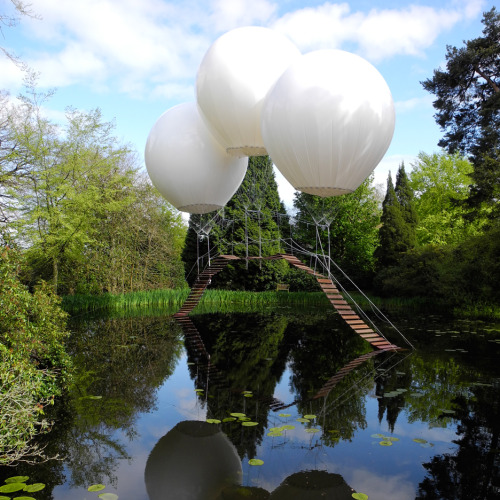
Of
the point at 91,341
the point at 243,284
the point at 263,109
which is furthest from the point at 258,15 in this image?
the point at 243,284

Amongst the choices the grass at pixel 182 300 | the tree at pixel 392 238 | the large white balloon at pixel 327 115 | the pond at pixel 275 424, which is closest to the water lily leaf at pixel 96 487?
the pond at pixel 275 424

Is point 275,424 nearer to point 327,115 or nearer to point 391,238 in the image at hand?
point 327,115

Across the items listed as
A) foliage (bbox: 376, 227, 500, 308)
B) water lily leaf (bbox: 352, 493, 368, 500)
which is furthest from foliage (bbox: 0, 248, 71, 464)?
foliage (bbox: 376, 227, 500, 308)

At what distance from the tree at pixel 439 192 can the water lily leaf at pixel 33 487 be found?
16.9 meters

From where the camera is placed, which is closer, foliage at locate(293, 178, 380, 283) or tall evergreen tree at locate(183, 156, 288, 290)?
tall evergreen tree at locate(183, 156, 288, 290)

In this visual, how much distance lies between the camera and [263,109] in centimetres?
402

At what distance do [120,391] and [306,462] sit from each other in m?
2.59

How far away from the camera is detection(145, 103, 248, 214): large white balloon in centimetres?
512

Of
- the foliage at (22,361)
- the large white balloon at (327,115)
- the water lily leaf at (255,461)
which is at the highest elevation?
→ the large white balloon at (327,115)

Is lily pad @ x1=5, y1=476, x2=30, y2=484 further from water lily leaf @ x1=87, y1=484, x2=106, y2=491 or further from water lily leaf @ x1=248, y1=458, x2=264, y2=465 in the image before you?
water lily leaf @ x1=248, y1=458, x2=264, y2=465

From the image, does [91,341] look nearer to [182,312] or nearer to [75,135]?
[182,312]

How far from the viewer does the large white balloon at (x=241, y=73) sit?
13.6 ft

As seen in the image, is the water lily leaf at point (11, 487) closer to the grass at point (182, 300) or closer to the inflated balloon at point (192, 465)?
the inflated balloon at point (192, 465)

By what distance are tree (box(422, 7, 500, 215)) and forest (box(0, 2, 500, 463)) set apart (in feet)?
0.11
